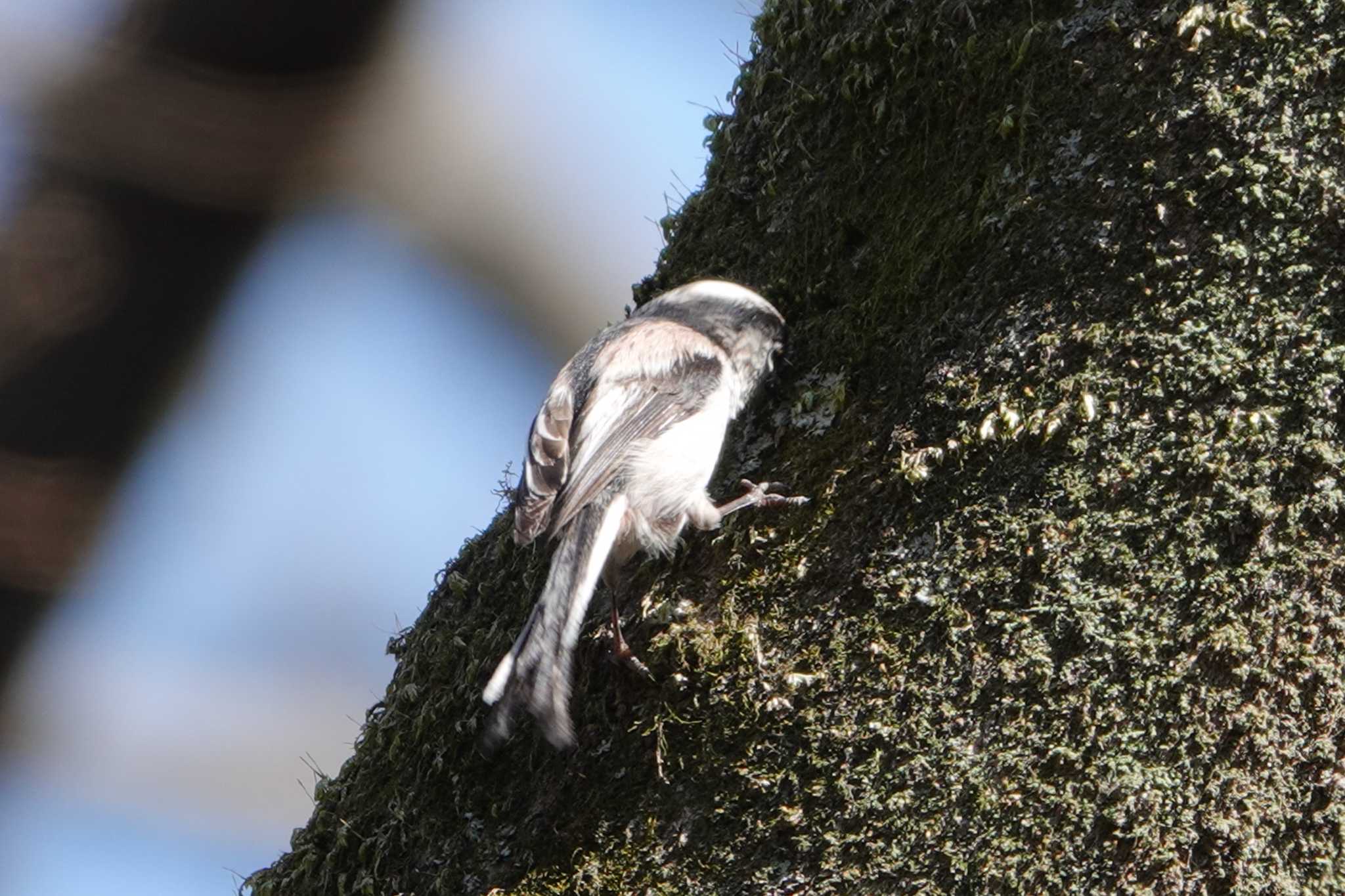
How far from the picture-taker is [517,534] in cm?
285

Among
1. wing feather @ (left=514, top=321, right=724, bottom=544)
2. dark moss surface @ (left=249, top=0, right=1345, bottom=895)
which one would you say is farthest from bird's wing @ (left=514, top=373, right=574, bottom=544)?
dark moss surface @ (left=249, top=0, right=1345, bottom=895)

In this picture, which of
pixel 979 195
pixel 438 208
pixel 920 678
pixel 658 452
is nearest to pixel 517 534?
pixel 658 452

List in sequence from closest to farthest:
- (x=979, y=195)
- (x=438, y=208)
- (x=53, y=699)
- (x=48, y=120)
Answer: (x=48, y=120) < (x=979, y=195) < (x=53, y=699) < (x=438, y=208)

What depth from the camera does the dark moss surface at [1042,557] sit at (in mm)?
1883

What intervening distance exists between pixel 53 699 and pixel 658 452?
1.75 metres

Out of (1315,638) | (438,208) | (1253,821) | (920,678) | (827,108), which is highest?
(438,208)

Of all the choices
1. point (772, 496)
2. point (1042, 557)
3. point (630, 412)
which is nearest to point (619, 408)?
point (630, 412)

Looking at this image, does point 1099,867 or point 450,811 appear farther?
point 450,811

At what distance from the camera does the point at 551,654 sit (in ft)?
8.21

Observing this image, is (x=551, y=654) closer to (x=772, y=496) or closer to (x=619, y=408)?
(x=772, y=496)

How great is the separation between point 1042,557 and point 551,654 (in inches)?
44.0

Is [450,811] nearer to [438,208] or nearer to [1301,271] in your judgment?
[1301,271]

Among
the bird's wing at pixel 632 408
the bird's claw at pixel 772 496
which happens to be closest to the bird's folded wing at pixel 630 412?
the bird's wing at pixel 632 408

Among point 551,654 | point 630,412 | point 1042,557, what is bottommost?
point 1042,557
